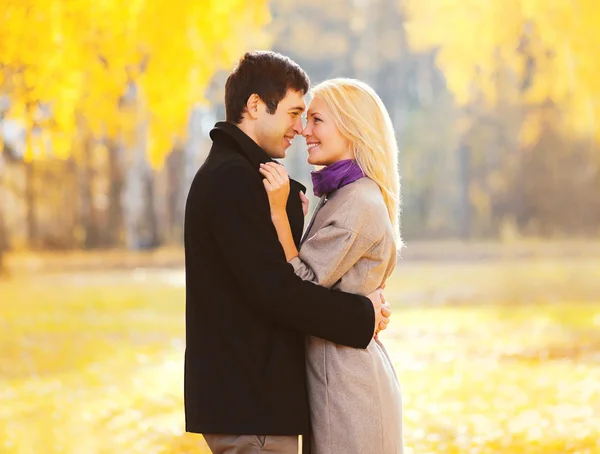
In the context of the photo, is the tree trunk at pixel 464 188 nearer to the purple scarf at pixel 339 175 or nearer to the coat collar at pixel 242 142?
the purple scarf at pixel 339 175

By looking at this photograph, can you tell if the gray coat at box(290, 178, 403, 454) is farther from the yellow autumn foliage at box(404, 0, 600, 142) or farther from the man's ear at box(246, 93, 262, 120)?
the yellow autumn foliage at box(404, 0, 600, 142)

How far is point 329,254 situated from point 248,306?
256 mm

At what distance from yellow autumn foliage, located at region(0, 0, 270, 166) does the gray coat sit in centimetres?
640

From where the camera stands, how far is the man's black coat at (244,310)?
2352 millimetres

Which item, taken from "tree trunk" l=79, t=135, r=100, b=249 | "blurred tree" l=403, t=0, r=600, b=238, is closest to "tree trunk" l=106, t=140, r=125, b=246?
"tree trunk" l=79, t=135, r=100, b=249

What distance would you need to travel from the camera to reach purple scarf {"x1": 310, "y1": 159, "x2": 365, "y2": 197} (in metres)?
2.62

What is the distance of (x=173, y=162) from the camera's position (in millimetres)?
17719

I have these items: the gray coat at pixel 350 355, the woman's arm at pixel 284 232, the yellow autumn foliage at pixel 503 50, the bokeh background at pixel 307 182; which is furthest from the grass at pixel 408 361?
the yellow autumn foliage at pixel 503 50

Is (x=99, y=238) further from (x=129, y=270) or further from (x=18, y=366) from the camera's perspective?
(x=18, y=366)

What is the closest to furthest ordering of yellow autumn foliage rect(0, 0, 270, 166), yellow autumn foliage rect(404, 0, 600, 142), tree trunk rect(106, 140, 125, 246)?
yellow autumn foliage rect(0, 0, 270, 166) → tree trunk rect(106, 140, 125, 246) → yellow autumn foliage rect(404, 0, 600, 142)

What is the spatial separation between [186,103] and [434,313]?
13.2 feet

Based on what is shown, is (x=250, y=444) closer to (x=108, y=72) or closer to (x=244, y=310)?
(x=244, y=310)

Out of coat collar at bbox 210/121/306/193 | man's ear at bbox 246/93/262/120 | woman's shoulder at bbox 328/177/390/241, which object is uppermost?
man's ear at bbox 246/93/262/120

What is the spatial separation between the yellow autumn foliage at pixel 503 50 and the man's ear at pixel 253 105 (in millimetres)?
14275
